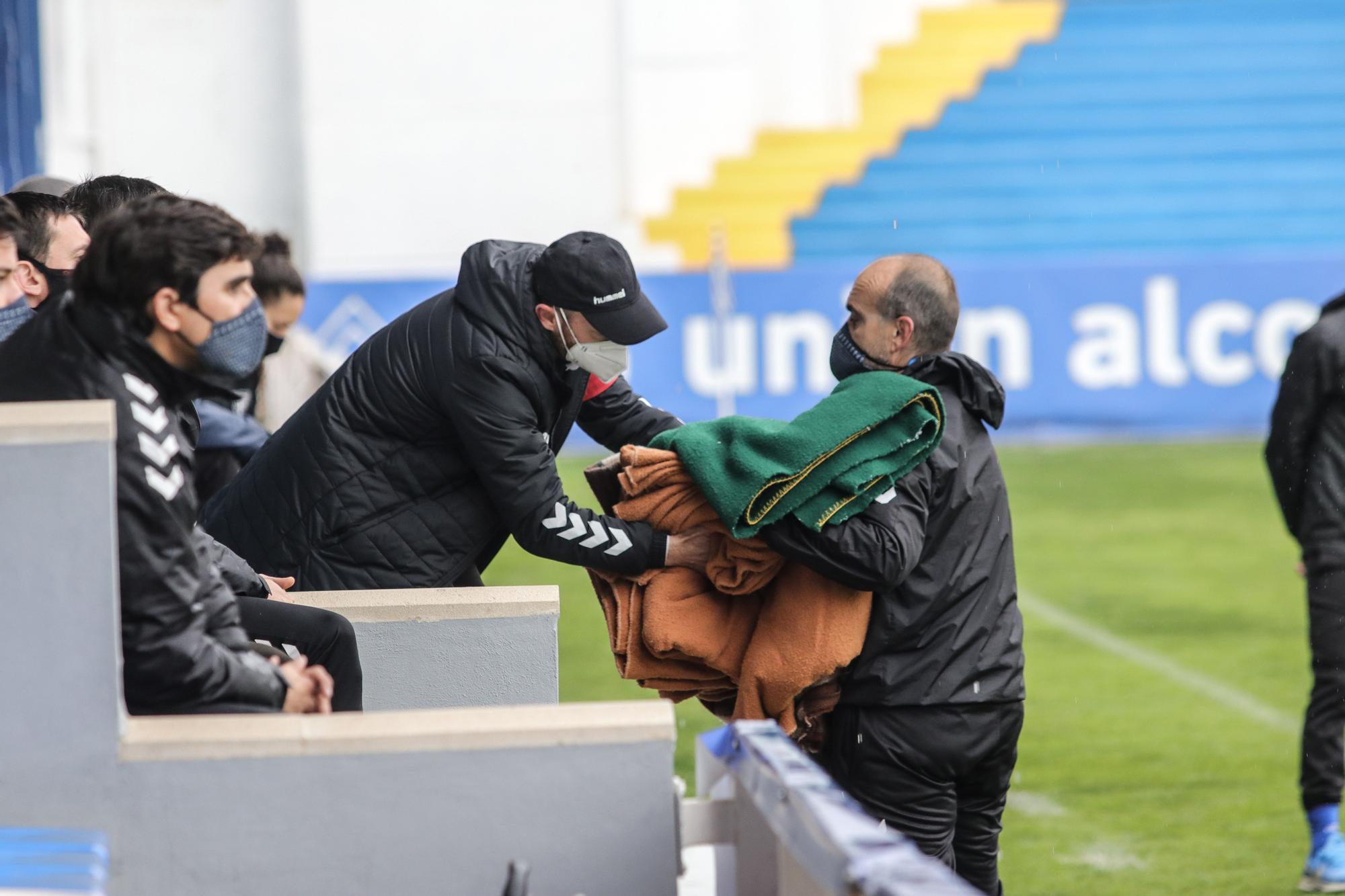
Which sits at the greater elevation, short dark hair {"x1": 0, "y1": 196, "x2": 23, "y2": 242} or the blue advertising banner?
short dark hair {"x1": 0, "y1": 196, "x2": 23, "y2": 242}

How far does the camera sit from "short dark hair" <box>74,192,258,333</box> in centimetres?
274

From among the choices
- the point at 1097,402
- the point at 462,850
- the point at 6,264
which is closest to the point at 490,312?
the point at 6,264

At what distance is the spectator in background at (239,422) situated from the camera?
5887 millimetres

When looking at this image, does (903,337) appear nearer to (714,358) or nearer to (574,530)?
(574,530)

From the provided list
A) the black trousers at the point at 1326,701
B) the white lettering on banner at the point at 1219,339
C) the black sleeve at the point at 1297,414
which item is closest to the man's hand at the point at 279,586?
the black sleeve at the point at 1297,414

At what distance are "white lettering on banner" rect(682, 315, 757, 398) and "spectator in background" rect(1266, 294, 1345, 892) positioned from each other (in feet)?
33.5

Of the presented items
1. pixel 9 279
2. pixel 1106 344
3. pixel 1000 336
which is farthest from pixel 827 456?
pixel 1106 344

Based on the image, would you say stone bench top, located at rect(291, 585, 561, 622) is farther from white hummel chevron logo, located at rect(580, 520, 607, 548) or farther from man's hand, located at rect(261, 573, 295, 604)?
white hummel chevron logo, located at rect(580, 520, 607, 548)

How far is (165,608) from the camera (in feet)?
8.98

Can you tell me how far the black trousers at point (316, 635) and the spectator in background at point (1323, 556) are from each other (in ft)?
9.31

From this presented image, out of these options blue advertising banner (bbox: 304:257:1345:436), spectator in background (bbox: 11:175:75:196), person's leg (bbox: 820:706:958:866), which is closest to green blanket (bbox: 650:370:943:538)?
person's leg (bbox: 820:706:958:866)

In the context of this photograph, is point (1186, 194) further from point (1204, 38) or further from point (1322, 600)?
point (1322, 600)

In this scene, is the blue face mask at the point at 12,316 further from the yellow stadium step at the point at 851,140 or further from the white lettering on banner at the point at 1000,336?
the yellow stadium step at the point at 851,140

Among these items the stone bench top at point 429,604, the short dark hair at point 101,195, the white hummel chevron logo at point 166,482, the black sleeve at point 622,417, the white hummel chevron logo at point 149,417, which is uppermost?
the short dark hair at point 101,195
